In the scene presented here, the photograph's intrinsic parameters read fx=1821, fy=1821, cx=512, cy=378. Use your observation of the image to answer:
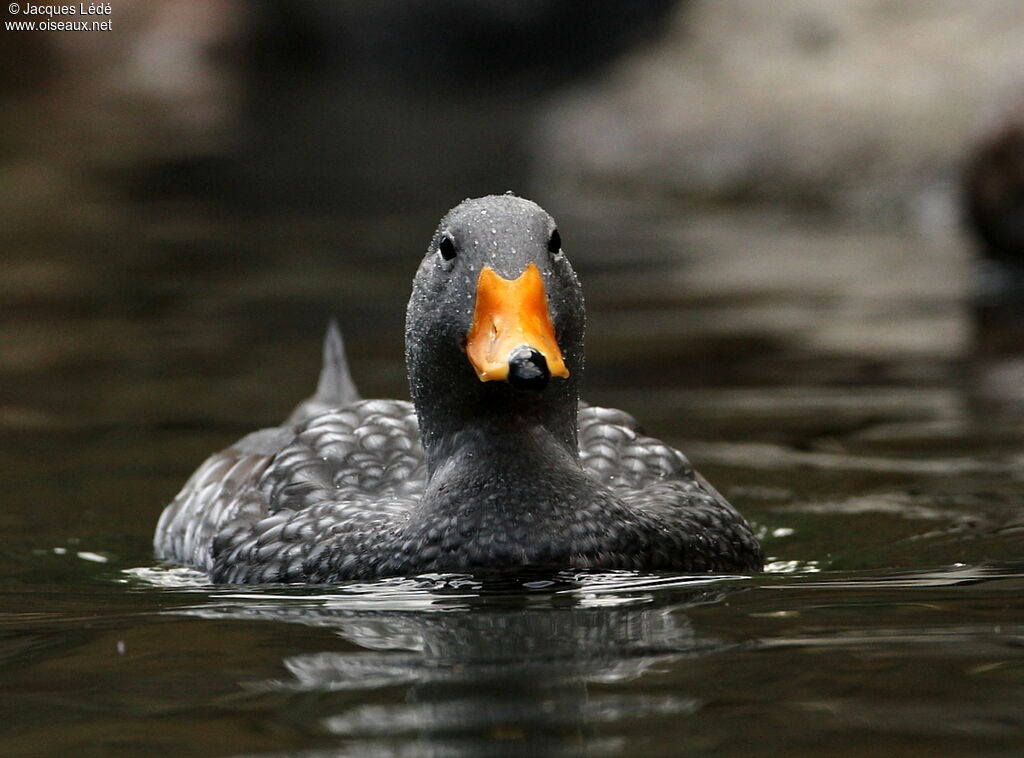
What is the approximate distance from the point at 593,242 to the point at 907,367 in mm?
6168

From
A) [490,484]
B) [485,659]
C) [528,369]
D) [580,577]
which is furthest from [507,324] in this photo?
[485,659]

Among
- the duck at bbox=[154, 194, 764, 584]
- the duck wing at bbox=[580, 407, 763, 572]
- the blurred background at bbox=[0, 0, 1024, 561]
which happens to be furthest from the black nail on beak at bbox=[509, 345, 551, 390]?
the blurred background at bbox=[0, 0, 1024, 561]

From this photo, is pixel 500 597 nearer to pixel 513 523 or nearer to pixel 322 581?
pixel 513 523

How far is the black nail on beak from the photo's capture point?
467cm

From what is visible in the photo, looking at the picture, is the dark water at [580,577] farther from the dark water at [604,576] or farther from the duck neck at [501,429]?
the duck neck at [501,429]

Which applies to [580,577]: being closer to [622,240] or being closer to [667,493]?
[667,493]

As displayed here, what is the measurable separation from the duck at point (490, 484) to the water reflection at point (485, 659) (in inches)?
5.5

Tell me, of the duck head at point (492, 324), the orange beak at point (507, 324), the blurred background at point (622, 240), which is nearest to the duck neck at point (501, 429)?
the duck head at point (492, 324)

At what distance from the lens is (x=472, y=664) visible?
4195 mm

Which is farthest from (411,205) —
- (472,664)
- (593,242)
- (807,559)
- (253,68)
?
(253,68)

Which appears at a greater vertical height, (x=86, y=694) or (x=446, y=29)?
(x=446, y=29)

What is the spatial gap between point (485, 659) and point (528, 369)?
0.82m

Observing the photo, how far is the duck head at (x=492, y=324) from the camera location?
16.4ft

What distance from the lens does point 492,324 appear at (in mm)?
5020
